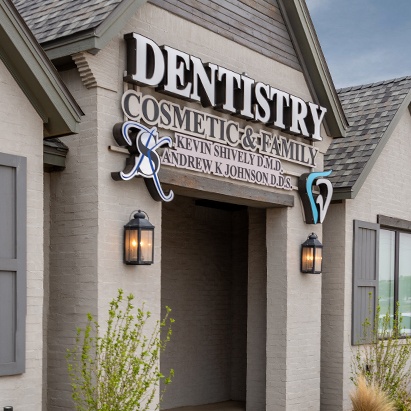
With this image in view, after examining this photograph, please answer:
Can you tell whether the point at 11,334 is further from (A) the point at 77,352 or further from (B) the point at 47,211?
(B) the point at 47,211

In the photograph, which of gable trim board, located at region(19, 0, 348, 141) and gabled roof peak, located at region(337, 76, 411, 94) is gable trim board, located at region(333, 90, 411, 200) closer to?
gabled roof peak, located at region(337, 76, 411, 94)

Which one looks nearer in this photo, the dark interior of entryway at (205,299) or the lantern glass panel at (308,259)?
the lantern glass panel at (308,259)

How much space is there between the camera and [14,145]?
23.7ft

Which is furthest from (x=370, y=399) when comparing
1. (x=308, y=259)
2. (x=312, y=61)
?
(x=312, y=61)

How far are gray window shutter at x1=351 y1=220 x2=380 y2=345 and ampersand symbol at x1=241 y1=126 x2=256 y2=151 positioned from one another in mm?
3013

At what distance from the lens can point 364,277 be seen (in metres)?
12.6

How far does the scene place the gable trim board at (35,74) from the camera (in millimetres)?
6883

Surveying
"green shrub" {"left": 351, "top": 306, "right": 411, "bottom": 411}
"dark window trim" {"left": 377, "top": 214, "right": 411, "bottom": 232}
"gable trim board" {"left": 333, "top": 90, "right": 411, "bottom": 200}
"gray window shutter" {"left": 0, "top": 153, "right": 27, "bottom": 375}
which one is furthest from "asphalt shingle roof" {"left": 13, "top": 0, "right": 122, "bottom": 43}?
"dark window trim" {"left": 377, "top": 214, "right": 411, "bottom": 232}

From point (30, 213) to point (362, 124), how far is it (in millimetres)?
7635

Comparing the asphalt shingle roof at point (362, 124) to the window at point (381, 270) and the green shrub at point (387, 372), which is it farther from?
the green shrub at point (387, 372)

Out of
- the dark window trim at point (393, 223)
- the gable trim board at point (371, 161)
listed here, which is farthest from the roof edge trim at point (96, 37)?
the dark window trim at point (393, 223)

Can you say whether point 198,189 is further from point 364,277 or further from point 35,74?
point 364,277

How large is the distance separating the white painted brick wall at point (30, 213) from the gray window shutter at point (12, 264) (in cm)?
10

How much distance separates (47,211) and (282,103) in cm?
377
